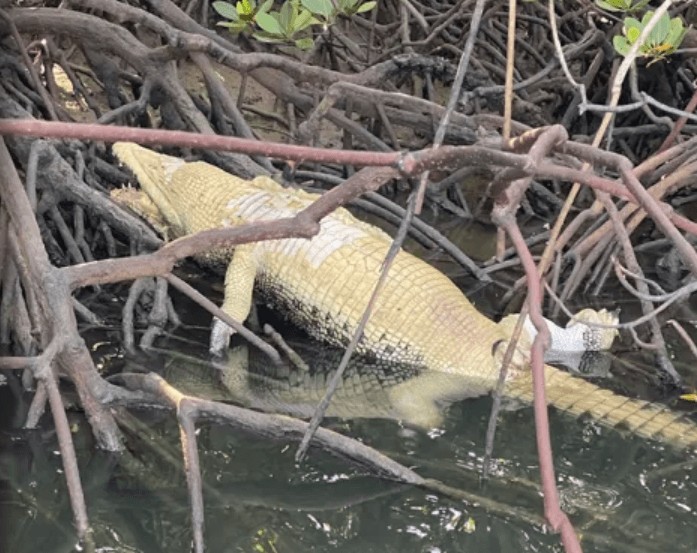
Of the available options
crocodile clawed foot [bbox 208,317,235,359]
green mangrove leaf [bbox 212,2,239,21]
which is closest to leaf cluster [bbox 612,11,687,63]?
green mangrove leaf [bbox 212,2,239,21]

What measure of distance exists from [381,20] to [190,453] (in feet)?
14.1

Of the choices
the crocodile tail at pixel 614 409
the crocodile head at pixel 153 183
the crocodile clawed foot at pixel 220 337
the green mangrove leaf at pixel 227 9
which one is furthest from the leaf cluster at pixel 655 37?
the crocodile head at pixel 153 183

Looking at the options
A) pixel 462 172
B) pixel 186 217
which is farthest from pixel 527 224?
pixel 186 217

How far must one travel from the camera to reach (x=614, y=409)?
3125 mm

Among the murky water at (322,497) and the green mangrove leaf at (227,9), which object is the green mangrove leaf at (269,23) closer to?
the green mangrove leaf at (227,9)

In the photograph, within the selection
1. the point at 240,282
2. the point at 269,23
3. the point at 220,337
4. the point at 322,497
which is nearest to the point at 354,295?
the point at 240,282

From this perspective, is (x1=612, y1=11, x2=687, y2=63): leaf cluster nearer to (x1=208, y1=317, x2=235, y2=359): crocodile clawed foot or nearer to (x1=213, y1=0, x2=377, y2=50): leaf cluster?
(x1=213, y1=0, x2=377, y2=50): leaf cluster

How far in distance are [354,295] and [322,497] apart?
1.38m

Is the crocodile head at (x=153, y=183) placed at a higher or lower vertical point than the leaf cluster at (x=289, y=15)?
lower

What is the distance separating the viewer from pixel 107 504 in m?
2.38

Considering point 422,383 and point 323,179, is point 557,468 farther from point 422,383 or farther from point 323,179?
point 323,179

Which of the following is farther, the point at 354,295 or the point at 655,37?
the point at 354,295

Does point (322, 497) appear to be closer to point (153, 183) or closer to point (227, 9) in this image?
point (227, 9)

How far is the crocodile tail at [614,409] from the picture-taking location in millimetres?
2961
